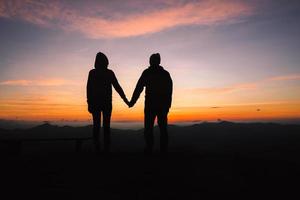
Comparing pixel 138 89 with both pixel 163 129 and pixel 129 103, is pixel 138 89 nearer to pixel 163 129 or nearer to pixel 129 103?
pixel 129 103

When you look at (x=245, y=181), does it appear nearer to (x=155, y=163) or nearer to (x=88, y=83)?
(x=155, y=163)

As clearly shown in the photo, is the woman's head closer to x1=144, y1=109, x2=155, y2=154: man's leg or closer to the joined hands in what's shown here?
the joined hands

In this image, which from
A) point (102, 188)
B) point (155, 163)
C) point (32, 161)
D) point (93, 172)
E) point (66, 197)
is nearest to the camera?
point (66, 197)

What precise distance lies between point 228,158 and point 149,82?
3554 mm

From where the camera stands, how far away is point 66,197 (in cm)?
503

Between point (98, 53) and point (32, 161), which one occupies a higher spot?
point (98, 53)

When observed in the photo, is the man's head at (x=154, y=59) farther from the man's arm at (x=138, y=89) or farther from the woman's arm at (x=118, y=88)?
the woman's arm at (x=118, y=88)

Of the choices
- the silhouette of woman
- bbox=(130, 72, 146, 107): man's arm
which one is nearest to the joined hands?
bbox=(130, 72, 146, 107): man's arm

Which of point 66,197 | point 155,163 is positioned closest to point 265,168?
point 155,163

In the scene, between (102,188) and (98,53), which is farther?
(98,53)

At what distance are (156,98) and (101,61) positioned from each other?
7.24 feet

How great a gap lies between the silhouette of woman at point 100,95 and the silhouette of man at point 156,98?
1.09 meters

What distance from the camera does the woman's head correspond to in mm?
9383

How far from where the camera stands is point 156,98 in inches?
358
